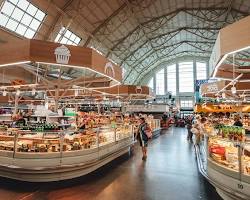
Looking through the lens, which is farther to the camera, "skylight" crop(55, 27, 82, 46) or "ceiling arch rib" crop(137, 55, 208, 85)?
"ceiling arch rib" crop(137, 55, 208, 85)

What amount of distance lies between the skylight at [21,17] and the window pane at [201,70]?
31.6 metres

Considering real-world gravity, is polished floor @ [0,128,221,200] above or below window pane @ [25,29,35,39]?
below

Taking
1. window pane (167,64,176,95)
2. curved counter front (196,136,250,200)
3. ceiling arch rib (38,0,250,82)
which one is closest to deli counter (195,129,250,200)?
curved counter front (196,136,250,200)

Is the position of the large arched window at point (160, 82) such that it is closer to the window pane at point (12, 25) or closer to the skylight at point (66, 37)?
the skylight at point (66, 37)

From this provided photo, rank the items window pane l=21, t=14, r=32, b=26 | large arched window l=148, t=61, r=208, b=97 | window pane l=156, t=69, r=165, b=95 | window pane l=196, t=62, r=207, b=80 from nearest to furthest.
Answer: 1. window pane l=21, t=14, r=32, b=26
2. window pane l=196, t=62, r=207, b=80
3. large arched window l=148, t=61, r=208, b=97
4. window pane l=156, t=69, r=165, b=95

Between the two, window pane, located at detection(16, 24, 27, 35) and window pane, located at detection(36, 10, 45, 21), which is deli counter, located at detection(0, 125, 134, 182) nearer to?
window pane, located at detection(16, 24, 27, 35)

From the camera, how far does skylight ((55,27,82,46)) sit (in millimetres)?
18172

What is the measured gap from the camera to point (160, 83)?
44500 mm

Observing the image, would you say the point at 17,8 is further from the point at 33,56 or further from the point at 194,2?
the point at 194,2

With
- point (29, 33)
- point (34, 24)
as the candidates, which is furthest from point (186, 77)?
point (29, 33)

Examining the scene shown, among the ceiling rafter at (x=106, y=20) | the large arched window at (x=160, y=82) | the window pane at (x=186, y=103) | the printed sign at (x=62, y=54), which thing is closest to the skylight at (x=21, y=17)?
the ceiling rafter at (x=106, y=20)

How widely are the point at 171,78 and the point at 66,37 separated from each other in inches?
1110

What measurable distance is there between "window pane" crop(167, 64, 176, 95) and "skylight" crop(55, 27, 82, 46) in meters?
26.3

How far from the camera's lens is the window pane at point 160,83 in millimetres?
44281
